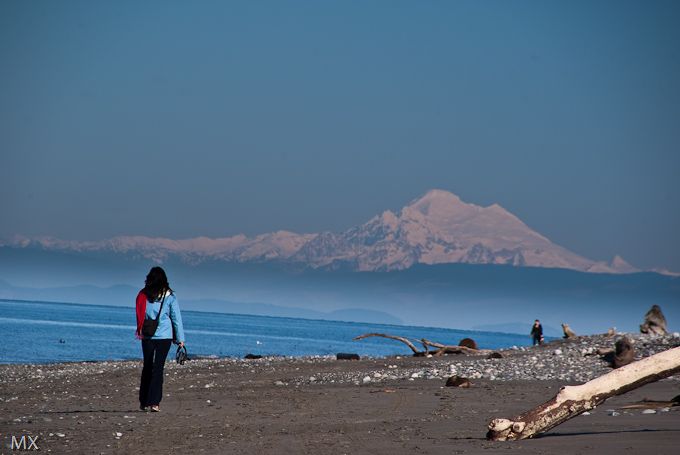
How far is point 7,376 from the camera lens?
31.7 meters

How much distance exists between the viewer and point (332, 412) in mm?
17406

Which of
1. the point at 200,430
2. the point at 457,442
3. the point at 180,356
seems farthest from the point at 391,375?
the point at 457,442

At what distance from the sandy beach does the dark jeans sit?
0.37 m

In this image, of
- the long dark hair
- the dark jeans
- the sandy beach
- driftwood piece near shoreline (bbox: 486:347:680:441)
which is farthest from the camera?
the long dark hair

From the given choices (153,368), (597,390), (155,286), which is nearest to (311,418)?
(153,368)

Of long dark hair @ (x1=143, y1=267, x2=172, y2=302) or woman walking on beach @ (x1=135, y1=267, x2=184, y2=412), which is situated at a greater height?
long dark hair @ (x1=143, y1=267, x2=172, y2=302)

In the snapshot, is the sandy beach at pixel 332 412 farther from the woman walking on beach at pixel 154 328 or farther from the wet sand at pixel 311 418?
the woman walking on beach at pixel 154 328

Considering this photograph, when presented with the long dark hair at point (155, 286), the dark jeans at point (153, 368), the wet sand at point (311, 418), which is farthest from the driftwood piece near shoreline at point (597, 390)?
the long dark hair at point (155, 286)

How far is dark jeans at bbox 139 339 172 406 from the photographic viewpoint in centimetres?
1725

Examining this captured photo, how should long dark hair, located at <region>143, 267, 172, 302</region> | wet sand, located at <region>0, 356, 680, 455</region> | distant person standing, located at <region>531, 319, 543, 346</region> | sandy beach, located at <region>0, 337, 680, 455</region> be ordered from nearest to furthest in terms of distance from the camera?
wet sand, located at <region>0, 356, 680, 455</region>, sandy beach, located at <region>0, 337, 680, 455</region>, long dark hair, located at <region>143, 267, 172, 302</region>, distant person standing, located at <region>531, 319, 543, 346</region>

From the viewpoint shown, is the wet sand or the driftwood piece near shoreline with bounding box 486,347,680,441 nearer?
the driftwood piece near shoreline with bounding box 486,347,680,441

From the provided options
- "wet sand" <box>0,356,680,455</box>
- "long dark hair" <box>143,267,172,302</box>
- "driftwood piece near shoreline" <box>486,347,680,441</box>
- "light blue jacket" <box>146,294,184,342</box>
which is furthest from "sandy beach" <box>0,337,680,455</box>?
"long dark hair" <box>143,267,172,302</box>

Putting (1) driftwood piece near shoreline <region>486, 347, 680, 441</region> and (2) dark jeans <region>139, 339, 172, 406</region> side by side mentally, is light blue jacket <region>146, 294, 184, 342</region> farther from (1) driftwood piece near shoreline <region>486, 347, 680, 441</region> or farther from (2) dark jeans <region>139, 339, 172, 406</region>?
(1) driftwood piece near shoreline <region>486, 347, 680, 441</region>

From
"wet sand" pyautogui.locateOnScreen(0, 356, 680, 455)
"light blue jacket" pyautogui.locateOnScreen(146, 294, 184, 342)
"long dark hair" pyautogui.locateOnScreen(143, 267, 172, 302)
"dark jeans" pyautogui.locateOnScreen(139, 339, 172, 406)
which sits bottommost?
"wet sand" pyautogui.locateOnScreen(0, 356, 680, 455)
